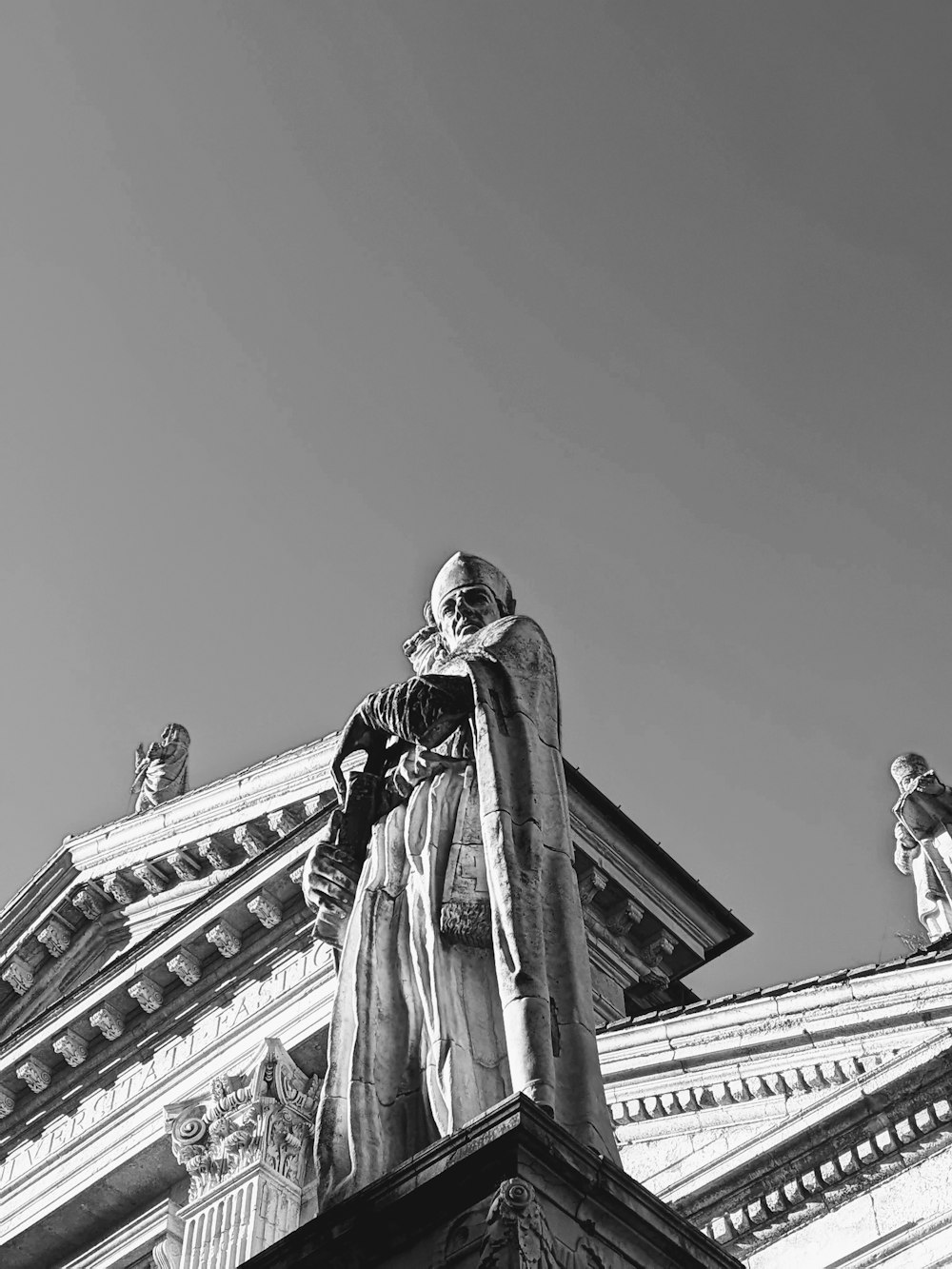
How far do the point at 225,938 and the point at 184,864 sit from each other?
2239 millimetres

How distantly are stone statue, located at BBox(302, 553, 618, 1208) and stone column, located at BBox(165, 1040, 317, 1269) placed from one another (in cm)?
562

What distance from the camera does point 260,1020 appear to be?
51.8ft

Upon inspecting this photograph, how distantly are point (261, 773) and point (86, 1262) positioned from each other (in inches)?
174

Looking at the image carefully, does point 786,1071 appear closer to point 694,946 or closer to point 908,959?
point 908,959

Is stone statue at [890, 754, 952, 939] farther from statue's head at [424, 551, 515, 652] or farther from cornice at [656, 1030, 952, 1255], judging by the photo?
statue's head at [424, 551, 515, 652]

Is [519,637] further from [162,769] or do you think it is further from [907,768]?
[162,769]

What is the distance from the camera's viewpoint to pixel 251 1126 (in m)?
13.6

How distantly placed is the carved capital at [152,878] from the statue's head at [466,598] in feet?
35.8

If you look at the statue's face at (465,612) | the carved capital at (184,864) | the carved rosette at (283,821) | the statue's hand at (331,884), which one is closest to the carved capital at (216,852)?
the carved capital at (184,864)

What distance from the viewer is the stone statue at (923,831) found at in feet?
51.0

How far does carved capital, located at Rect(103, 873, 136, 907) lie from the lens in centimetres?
1919

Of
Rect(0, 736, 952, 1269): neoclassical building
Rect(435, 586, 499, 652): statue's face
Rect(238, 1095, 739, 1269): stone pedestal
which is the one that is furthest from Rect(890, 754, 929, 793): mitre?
Rect(238, 1095, 739, 1269): stone pedestal

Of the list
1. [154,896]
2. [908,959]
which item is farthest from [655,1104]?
[154,896]

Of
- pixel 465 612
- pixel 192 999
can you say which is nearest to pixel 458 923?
pixel 465 612
